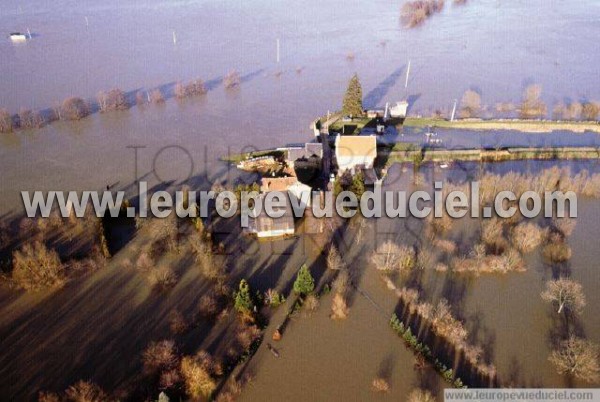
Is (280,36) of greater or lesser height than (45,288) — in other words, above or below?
above

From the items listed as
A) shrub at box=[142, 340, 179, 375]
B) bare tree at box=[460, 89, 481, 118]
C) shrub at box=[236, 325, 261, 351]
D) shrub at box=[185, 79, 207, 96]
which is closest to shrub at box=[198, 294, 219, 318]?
shrub at box=[236, 325, 261, 351]

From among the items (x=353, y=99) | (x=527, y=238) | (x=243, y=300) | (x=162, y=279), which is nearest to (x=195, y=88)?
(x=353, y=99)

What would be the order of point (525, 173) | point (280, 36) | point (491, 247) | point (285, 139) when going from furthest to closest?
point (280, 36) < point (285, 139) < point (525, 173) < point (491, 247)

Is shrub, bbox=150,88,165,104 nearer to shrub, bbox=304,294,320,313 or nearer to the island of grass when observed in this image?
the island of grass

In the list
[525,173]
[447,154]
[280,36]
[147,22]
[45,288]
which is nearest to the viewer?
[45,288]

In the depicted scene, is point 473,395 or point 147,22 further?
point 147,22

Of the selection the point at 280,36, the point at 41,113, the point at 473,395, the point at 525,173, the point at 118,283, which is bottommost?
the point at 473,395

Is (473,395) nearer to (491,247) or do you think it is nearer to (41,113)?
(491,247)

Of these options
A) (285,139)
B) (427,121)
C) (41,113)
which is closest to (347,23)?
(427,121)
